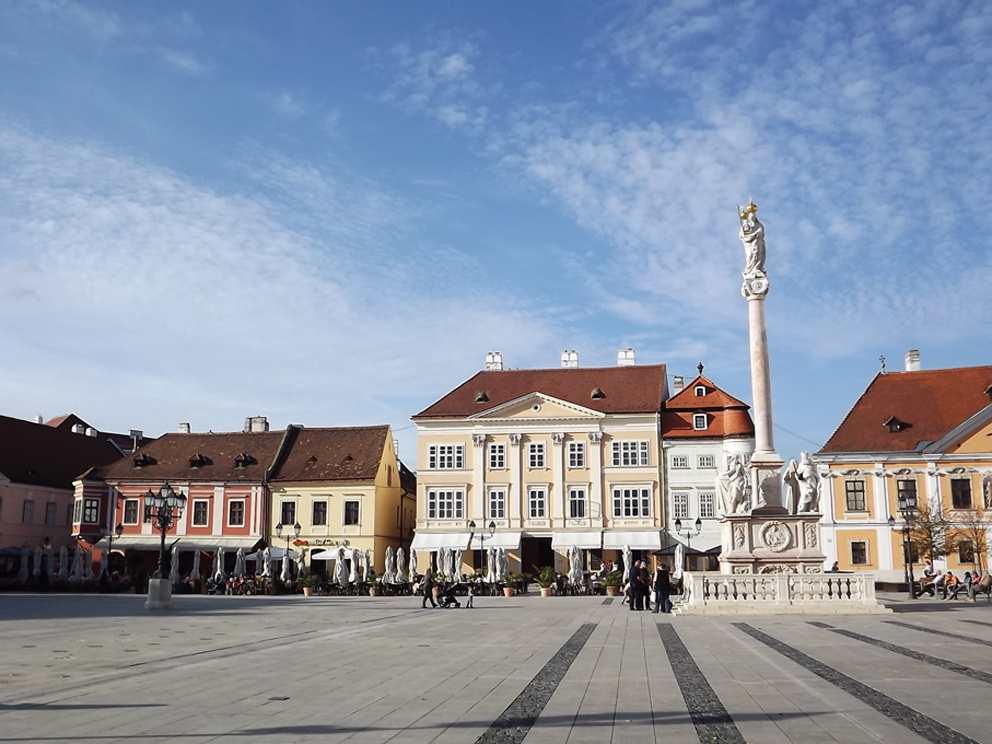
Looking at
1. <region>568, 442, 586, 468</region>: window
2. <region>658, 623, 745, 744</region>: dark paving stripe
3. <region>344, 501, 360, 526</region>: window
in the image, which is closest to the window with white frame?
<region>344, 501, 360, 526</region>: window

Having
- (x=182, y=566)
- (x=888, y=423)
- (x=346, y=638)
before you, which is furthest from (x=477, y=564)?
(x=346, y=638)

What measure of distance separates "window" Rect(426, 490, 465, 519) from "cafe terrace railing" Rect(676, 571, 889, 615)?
30.4 meters

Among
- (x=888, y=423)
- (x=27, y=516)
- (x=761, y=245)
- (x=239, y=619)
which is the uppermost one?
(x=761, y=245)

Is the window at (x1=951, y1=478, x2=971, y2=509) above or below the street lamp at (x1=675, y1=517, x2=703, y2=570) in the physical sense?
above

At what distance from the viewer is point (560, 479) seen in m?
57.1

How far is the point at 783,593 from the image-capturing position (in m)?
28.0

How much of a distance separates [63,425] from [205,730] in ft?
248

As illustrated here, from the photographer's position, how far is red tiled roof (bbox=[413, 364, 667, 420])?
191 feet

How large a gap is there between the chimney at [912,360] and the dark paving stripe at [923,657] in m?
40.8

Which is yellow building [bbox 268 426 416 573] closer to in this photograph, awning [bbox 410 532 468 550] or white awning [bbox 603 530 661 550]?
awning [bbox 410 532 468 550]

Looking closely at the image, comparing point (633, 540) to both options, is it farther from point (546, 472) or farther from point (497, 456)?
point (497, 456)

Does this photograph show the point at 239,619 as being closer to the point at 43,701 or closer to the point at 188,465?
the point at 43,701

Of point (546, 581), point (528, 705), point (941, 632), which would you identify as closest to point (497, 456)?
point (546, 581)

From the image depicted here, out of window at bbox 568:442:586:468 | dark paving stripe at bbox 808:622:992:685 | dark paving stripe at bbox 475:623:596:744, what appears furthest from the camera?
window at bbox 568:442:586:468
